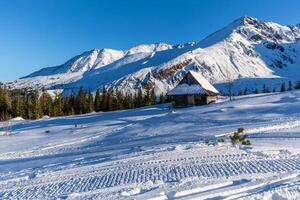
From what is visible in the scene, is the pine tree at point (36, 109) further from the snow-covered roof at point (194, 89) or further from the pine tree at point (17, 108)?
the snow-covered roof at point (194, 89)

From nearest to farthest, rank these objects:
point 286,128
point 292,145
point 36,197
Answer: point 36,197, point 292,145, point 286,128

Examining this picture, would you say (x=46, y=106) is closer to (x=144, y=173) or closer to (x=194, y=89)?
(x=194, y=89)

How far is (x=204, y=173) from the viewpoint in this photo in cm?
1129

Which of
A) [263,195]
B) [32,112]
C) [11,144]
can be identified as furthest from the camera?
[32,112]

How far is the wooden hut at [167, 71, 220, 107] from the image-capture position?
5978 centimetres

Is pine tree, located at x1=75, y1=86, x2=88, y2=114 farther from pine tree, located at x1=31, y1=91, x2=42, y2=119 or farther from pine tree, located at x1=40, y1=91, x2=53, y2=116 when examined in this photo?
pine tree, located at x1=31, y1=91, x2=42, y2=119

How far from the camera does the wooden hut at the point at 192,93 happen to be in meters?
59.8

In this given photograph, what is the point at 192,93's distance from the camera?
5950cm

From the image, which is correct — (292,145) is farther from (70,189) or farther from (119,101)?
(119,101)

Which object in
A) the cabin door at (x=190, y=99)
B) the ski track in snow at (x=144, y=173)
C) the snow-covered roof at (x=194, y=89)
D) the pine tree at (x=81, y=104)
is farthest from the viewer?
the pine tree at (x=81, y=104)

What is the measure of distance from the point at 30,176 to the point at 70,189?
3760 millimetres

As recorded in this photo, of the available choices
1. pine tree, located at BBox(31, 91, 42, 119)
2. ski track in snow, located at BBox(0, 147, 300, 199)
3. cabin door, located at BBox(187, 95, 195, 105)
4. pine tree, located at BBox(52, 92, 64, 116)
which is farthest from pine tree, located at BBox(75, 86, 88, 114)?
ski track in snow, located at BBox(0, 147, 300, 199)

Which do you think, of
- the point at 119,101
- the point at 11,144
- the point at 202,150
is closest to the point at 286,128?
the point at 202,150

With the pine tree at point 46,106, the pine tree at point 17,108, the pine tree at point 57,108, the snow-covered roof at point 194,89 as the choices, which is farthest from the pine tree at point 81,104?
the snow-covered roof at point 194,89
